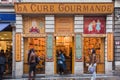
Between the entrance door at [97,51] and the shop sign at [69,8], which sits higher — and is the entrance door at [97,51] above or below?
below

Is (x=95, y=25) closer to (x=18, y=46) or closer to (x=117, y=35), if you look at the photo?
(x=117, y=35)

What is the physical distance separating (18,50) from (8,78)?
6.83 ft

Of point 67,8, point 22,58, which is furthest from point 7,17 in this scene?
point 67,8

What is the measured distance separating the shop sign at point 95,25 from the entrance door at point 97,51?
23.6 inches

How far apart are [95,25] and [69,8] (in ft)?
7.55

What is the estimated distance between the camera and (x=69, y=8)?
2791 cm

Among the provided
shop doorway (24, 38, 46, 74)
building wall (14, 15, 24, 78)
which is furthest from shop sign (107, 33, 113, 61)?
building wall (14, 15, 24, 78)

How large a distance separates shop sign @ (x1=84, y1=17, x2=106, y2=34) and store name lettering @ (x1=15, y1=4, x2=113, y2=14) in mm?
805

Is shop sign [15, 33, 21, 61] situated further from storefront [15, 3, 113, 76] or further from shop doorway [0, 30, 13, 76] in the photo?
shop doorway [0, 30, 13, 76]

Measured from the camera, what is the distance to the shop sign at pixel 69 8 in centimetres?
2778

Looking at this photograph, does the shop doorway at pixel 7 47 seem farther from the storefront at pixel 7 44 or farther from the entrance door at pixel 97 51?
the entrance door at pixel 97 51

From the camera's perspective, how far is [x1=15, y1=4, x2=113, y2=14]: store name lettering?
2778 centimetres

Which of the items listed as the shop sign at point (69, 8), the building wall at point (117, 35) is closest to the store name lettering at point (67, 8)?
the shop sign at point (69, 8)

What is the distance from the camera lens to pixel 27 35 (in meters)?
28.2
